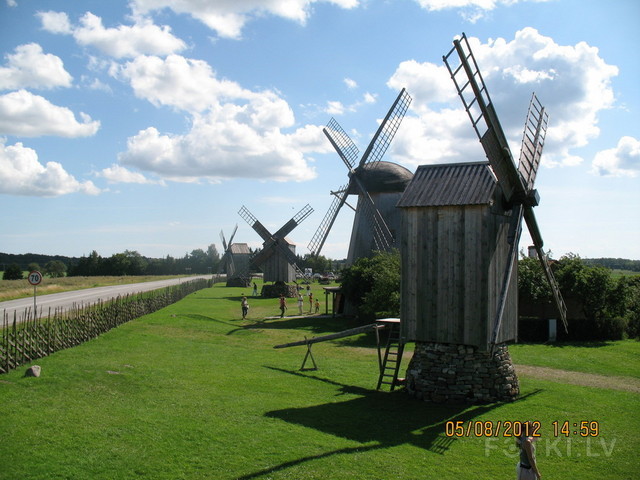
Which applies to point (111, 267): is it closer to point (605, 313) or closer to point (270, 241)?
point (270, 241)

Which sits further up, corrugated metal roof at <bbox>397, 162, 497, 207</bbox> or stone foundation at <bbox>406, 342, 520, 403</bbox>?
Answer: corrugated metal roof at <bbox>397, 162, 497, 207</bbox>

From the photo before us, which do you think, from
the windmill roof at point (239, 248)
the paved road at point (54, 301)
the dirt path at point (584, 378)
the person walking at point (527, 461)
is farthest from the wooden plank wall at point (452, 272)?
the windmill roof at point (239, 248)

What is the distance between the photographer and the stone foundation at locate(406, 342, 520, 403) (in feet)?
50.1

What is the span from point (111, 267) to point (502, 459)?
387 ft

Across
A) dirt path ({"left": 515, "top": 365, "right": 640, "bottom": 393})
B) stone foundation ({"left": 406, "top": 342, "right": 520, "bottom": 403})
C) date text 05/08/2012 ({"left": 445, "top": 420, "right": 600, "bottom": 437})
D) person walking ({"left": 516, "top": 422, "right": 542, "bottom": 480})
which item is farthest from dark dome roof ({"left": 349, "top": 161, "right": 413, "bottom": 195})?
person walking ({"left": 516, "top": 422, "right": 542, "bottom": 480})

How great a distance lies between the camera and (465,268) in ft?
49.6

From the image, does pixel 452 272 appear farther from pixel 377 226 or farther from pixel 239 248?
pixel 239 248

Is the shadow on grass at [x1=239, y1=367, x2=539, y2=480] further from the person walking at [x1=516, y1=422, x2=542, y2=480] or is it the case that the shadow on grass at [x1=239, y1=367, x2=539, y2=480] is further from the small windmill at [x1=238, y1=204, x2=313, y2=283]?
the small windmill at [x1=238, y1=204, x2=313, y2=283]

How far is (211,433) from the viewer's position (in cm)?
1152

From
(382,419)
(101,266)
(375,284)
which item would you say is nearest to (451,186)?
(382,419)

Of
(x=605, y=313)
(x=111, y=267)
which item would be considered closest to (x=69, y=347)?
(x=605, y=313)

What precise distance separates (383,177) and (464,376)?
975 inches

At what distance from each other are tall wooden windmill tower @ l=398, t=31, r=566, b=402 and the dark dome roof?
2172cm

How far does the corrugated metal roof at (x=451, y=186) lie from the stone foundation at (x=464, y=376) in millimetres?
4266
